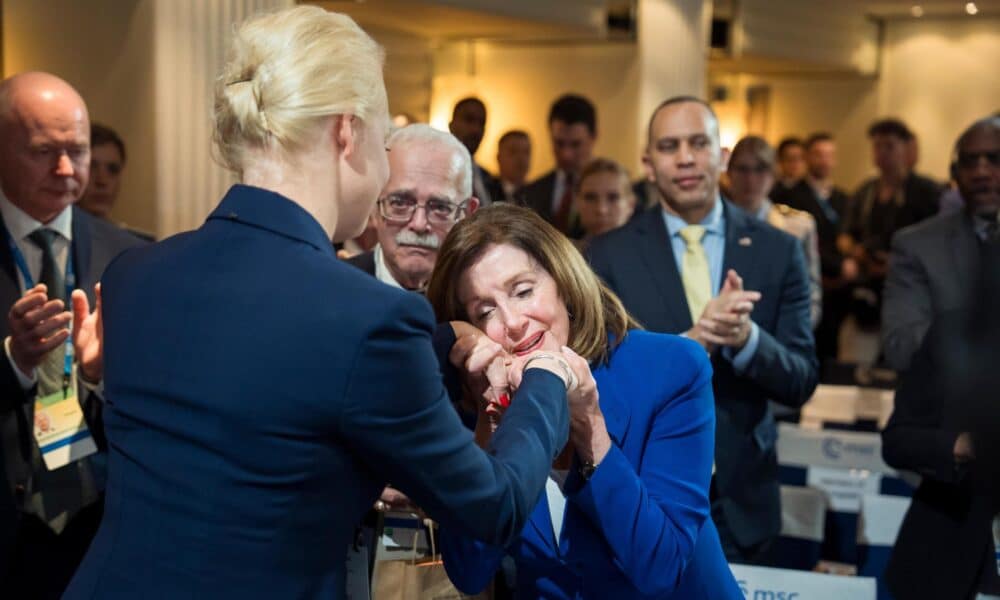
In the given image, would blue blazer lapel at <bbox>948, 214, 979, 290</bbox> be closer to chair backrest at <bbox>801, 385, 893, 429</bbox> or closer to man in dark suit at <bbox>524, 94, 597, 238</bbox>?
chair backrest at <bbox>801, 385, 893, 429</bbox>

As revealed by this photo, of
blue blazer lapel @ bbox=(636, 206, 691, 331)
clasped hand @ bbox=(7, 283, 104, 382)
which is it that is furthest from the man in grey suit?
clasped hand @ bbox=(7, 283, 104, 382)

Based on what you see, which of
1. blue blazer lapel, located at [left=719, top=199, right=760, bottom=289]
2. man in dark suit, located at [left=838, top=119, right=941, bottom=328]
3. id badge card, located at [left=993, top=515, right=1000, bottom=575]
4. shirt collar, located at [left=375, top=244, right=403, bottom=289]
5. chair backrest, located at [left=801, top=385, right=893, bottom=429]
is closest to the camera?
id badge card, located at [left=993, top=515, right=1000, bottom=575]

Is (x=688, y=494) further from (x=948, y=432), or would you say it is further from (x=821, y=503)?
(x=821, y=503)

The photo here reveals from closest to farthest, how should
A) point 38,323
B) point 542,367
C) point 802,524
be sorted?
1. point 542,367
2. point 38,323
3. point 802,524

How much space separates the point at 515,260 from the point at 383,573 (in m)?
0.61

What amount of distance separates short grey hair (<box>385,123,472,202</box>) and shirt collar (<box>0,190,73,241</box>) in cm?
95

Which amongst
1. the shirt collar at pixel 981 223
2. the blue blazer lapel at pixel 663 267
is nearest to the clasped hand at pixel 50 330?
the blue blazer lapel at pixel 663 267

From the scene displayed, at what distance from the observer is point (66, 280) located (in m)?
3.29

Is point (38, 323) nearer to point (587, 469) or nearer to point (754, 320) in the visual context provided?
point (587, 469)

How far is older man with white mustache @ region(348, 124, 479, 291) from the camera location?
289 centimetres

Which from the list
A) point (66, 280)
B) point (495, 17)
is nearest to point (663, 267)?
point (66, 280)

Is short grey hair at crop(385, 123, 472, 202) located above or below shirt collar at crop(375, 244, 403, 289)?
above

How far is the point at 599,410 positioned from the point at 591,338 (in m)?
0.24

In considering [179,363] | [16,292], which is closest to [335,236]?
[179,363]
